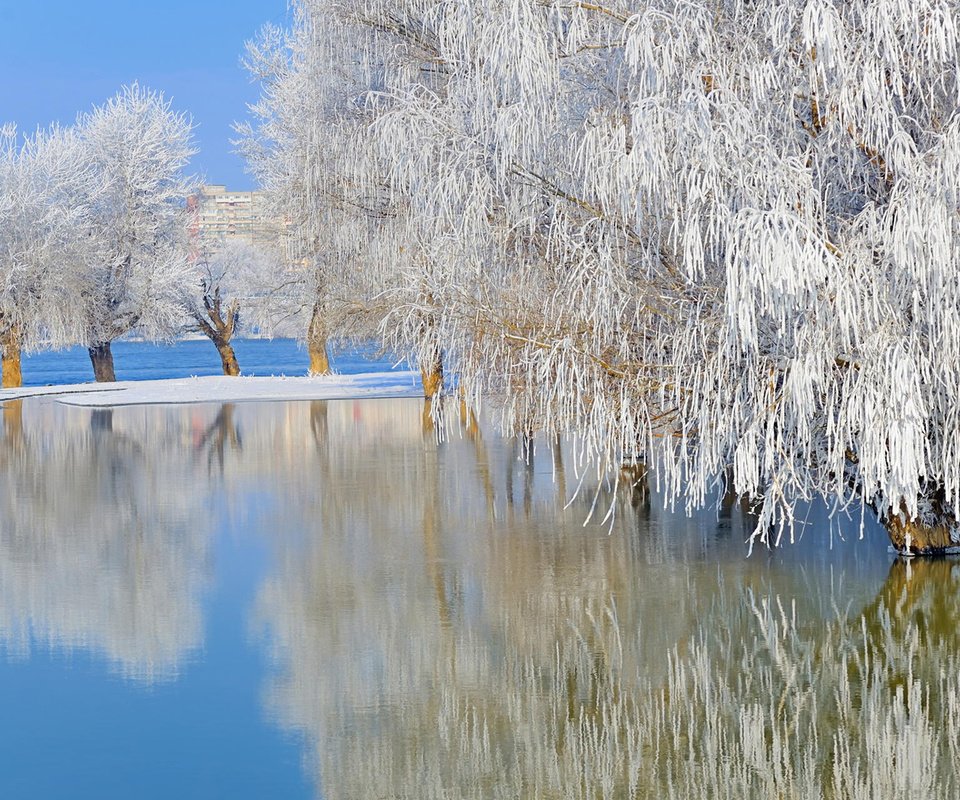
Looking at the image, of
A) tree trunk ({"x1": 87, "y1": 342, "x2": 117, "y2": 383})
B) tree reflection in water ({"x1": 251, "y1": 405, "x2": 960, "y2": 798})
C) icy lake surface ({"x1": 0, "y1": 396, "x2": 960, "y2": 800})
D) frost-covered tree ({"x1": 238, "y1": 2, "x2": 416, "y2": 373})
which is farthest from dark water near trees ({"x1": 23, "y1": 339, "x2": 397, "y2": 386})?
tree reflection in water ({"x1": 251, "y1": 405, "x2": 960, "y2": 798})

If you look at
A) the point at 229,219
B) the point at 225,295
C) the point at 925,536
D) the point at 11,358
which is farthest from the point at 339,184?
the point at 229,219

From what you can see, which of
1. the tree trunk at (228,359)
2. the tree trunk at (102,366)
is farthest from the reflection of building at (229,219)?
the tree trunk at (102,366)

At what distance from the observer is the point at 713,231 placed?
9.62 m

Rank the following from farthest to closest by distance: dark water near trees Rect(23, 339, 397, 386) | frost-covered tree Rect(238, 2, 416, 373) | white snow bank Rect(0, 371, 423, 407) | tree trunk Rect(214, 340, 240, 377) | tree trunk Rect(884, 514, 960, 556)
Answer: dark water near trees Rect(23, 339, 397, 386) → tree trunk Rect(214, 340, 240, 377) → white snow bank Rect(0, 371, 423, 407) → frost-covered tree Rect(238, 2, 416, 373) → tree trunk Rect(884, 514, 960, 556)

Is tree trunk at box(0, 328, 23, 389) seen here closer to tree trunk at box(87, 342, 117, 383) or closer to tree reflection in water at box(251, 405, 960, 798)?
tree trunk at box(87, 342, 117, 383)

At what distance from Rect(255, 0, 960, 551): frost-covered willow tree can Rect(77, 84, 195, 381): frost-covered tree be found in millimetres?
33691

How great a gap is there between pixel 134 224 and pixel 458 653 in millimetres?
39157

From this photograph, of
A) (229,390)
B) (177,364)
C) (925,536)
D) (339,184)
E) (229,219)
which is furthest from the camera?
(177,364)

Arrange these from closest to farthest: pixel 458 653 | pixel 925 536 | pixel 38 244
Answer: pixel 458 653 < pixel 925 536 < pixel 38 244

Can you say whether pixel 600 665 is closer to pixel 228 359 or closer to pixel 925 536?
pixel 925 536

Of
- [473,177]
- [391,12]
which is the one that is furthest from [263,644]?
[391,12]

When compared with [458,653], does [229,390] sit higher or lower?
higher

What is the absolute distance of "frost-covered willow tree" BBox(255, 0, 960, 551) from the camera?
9.48 meters

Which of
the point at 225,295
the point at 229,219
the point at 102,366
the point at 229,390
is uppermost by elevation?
the point at 229,219
